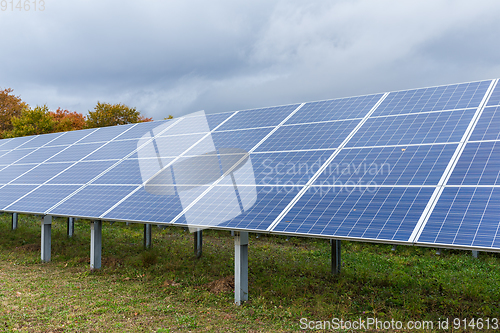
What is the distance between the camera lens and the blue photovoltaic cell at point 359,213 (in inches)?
332

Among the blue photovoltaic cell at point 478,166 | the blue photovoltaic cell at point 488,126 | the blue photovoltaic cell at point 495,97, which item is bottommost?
the blue photovoltaic cell at point 478,166

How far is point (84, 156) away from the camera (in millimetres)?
18656

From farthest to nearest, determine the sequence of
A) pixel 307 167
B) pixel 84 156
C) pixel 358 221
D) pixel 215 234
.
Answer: pixel 215 234
pixel 84 156
pixel 307 167
pixel 358 221

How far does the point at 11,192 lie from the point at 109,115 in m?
31.2

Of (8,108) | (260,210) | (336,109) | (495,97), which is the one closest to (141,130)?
(336,109)

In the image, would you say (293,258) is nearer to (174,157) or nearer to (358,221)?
(174,157)

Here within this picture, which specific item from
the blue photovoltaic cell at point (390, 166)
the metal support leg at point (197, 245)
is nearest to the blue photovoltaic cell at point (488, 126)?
the blue photovoltaic cell at point (390, 166)

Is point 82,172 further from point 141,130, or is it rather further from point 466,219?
point 466,219

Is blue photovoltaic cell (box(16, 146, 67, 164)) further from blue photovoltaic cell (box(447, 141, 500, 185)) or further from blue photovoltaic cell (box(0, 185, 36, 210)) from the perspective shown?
blue photovoltaic cell (box(447, 141, 500, 185))

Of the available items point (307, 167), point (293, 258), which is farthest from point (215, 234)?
point (307, 167)

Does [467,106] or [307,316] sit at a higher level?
[467,106]

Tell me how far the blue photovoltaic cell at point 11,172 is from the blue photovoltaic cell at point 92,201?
6571 mm

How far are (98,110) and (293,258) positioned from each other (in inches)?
1503

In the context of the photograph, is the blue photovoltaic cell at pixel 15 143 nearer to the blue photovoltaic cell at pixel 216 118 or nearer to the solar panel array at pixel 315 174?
the solar panel array at pixel 315 174
